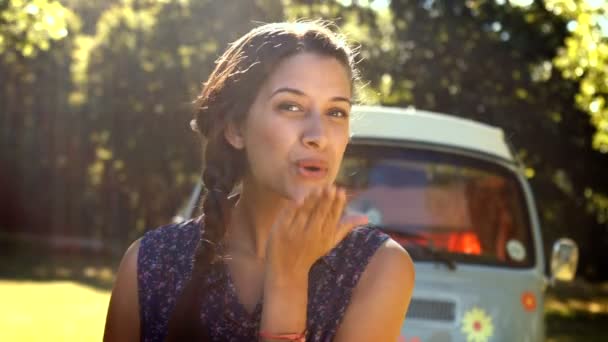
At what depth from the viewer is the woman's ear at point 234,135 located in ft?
10.4

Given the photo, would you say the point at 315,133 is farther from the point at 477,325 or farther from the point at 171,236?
the point at 477,325

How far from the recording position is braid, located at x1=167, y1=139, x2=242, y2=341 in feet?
9.86

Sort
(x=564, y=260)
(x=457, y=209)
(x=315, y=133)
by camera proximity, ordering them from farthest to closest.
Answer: (x=457, y=209), (x=564, y=260), (x=315, y=133)

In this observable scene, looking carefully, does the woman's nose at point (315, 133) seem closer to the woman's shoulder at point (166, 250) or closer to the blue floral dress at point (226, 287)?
the blue floral dress at point (226, 287)

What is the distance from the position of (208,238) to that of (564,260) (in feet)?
12.6

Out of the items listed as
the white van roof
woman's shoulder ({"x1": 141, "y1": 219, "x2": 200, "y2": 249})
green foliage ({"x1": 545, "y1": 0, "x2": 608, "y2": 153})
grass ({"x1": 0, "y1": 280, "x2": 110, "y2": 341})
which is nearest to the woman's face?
woman's shoulder ({"x1": 141, "y1": 219, "x2": 200, "y2": 249})

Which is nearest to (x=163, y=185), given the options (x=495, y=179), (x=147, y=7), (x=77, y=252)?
(x=77, y=252)

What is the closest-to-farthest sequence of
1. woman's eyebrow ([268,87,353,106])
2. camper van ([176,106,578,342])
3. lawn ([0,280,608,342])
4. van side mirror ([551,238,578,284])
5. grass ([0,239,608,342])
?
woman's eyebrow ([268,87,353,106]), camper van ([176,106,578,342]), van side mirror ([551,238,578,284]), lawn ([0,280,608,342]), grass ([0,239,608,342])

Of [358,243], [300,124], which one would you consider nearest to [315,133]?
[300,124]

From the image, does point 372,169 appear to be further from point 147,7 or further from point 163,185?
point 163,185

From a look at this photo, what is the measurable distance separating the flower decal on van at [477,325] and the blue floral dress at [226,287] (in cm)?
306

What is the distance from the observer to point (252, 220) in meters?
3.18

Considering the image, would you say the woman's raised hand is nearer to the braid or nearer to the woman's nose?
the woman's nose

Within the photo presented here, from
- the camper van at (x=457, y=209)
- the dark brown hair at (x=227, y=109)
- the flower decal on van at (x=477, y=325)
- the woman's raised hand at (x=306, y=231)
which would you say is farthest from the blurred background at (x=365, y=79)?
the woman's raised hand at (x=306, y=231)
